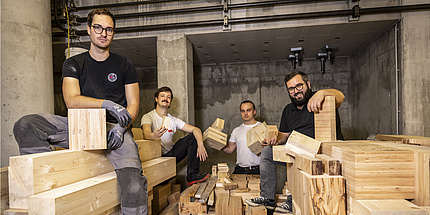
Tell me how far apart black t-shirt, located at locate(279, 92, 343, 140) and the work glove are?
1.86 m

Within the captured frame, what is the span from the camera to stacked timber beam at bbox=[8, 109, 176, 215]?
136 cm

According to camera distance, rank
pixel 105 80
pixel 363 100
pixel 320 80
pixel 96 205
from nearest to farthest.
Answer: pixel 96 205
pixel 105 80
pixel 363 100
pixel 320 80

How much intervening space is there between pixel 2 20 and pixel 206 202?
11.8 feet

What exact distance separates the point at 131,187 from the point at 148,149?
2.98ft

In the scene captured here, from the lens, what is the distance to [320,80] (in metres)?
8.02

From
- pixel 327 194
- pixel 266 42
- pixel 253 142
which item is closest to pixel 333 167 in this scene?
pixel 327 194

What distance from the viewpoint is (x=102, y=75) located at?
2.16m

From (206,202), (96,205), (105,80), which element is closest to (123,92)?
(105,80)

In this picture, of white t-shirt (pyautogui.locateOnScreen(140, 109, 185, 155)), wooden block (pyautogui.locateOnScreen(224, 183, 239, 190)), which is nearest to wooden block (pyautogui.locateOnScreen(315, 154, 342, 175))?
wooden block (pyautogui.locateOnScreen(224, 183, 239, 190))

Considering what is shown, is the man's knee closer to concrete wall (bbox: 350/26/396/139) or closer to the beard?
the beard

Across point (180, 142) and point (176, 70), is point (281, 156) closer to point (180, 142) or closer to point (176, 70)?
point (180, 142)

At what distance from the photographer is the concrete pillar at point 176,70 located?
521cm

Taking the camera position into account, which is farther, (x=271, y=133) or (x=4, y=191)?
(x=271, y=133)

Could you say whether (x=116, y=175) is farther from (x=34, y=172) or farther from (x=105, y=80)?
(x=105, y=80)
